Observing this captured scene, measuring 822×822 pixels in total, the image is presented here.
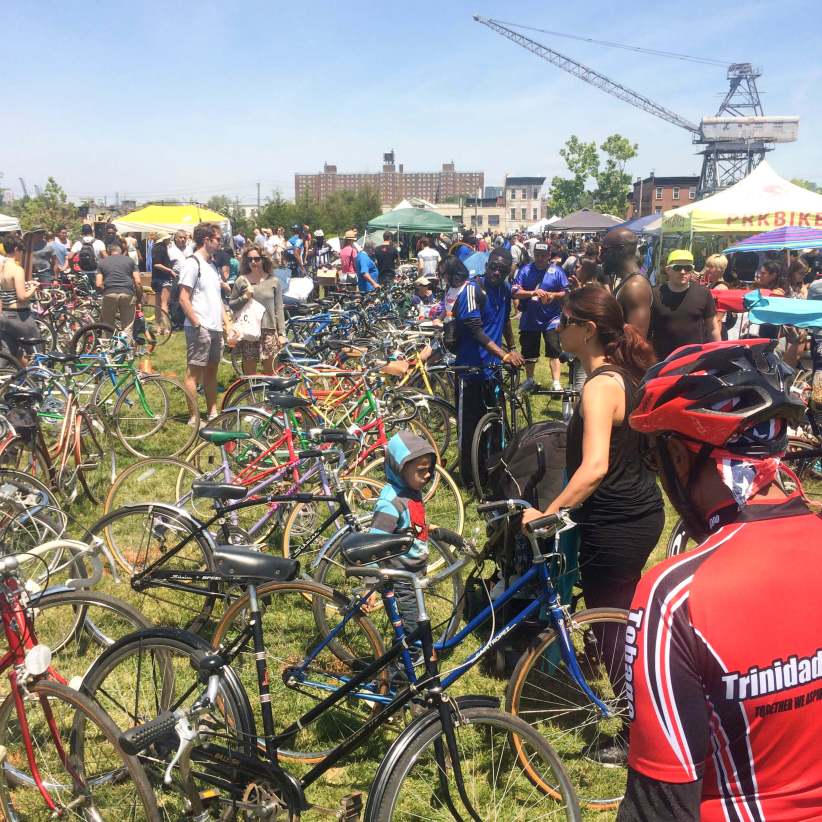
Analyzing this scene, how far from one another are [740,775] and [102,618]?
292 cm

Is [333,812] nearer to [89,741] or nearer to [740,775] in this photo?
[89,741]

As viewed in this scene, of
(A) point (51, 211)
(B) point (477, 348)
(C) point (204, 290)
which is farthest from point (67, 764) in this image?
(A) point (51, 211)

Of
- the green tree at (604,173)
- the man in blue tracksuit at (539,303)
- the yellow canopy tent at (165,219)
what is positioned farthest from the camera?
the green tree at (604,173)

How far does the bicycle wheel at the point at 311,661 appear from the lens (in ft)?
10.1

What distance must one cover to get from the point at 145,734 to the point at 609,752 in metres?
1.97

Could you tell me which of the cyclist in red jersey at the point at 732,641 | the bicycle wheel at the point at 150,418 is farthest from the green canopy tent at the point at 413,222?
the cyclist in red jersey at the point at 732,641

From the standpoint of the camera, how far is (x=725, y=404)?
1262 millimetres

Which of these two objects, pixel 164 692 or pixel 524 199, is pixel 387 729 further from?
pixel 524 199

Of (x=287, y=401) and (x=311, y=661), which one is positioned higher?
(x=287, y=401)

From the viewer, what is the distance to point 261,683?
2.59 meters

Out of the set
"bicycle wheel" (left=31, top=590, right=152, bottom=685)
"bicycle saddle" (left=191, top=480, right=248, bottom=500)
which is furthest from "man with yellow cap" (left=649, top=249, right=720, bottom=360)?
"bicycle wheel" (left=31, top=590, right=152, bottom=685)

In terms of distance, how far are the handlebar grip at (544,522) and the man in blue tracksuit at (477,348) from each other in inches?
129

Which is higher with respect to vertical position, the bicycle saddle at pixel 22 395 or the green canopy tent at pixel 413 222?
the green canopy tent at pixel 413 222

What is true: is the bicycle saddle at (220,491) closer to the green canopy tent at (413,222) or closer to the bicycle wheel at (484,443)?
the bicycle wheel at (484,443)
